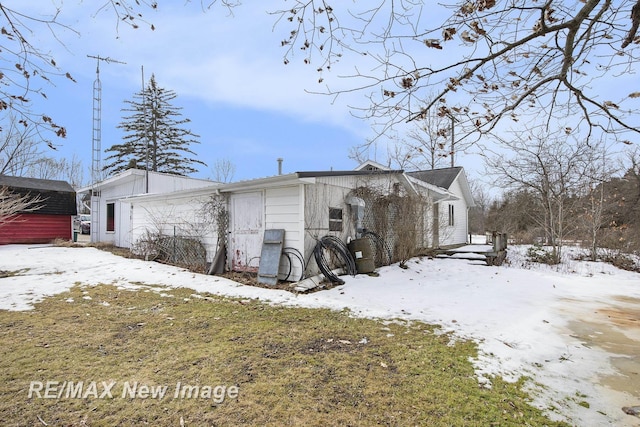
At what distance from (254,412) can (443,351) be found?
90.3 inches

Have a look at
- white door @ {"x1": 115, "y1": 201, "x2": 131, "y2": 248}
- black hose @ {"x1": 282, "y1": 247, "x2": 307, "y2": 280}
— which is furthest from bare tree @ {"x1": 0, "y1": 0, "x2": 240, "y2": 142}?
white door @ {"x1": 115, "y1": 201, "x2": 131, "y2": 248}

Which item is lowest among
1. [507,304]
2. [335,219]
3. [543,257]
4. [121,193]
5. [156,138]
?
[507,304]

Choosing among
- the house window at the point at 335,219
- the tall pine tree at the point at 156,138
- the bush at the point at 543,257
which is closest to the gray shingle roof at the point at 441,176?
the bush at the point at 543,257

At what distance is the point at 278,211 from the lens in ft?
25.7

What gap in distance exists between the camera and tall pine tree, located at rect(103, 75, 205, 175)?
2748 centimetres

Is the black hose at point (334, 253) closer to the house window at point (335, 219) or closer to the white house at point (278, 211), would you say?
the white house at point (278, 211)

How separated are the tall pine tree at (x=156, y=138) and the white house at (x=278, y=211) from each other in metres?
17.1

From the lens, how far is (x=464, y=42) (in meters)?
3.04

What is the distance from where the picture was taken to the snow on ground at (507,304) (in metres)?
3.00

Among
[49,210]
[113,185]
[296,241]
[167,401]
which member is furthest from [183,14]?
[49,210]

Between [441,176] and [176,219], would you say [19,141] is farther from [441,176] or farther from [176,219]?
[441,176]

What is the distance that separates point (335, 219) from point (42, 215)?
17.0 metres

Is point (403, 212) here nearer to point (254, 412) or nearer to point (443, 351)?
point (443, 351)

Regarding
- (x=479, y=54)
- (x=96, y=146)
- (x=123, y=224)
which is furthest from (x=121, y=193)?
(x=479, y=54)
